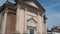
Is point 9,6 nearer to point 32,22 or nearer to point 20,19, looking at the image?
point 20,19

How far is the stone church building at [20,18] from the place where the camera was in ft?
64.7

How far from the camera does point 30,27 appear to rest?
21500 millimetres

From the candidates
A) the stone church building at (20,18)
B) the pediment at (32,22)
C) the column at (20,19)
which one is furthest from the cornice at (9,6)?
the pediment at (32,22)

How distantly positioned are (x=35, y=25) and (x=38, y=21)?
126 centimetres

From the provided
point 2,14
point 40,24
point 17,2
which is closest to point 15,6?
point 17,2

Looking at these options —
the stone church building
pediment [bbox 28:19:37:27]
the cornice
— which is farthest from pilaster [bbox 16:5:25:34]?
pediment [bbox 28:19:37:27]

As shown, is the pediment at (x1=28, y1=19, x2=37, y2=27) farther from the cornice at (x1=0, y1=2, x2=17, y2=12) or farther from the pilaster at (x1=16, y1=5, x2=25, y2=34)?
the cornice at (x1=0, y1=2, x2=17, y2=12)

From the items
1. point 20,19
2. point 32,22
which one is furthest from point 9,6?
point 32,22

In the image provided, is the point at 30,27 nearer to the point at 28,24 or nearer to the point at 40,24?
the point at 28,24

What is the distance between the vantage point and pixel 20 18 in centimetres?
2041

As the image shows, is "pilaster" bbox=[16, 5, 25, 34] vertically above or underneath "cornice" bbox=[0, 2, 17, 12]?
underneath

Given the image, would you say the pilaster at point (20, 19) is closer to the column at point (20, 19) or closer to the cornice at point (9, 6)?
the column at point (20, 19)

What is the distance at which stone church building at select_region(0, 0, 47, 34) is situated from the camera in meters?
19.7

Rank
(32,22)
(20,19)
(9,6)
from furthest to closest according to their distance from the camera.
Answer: (32,22), (9,6), (20,19)
